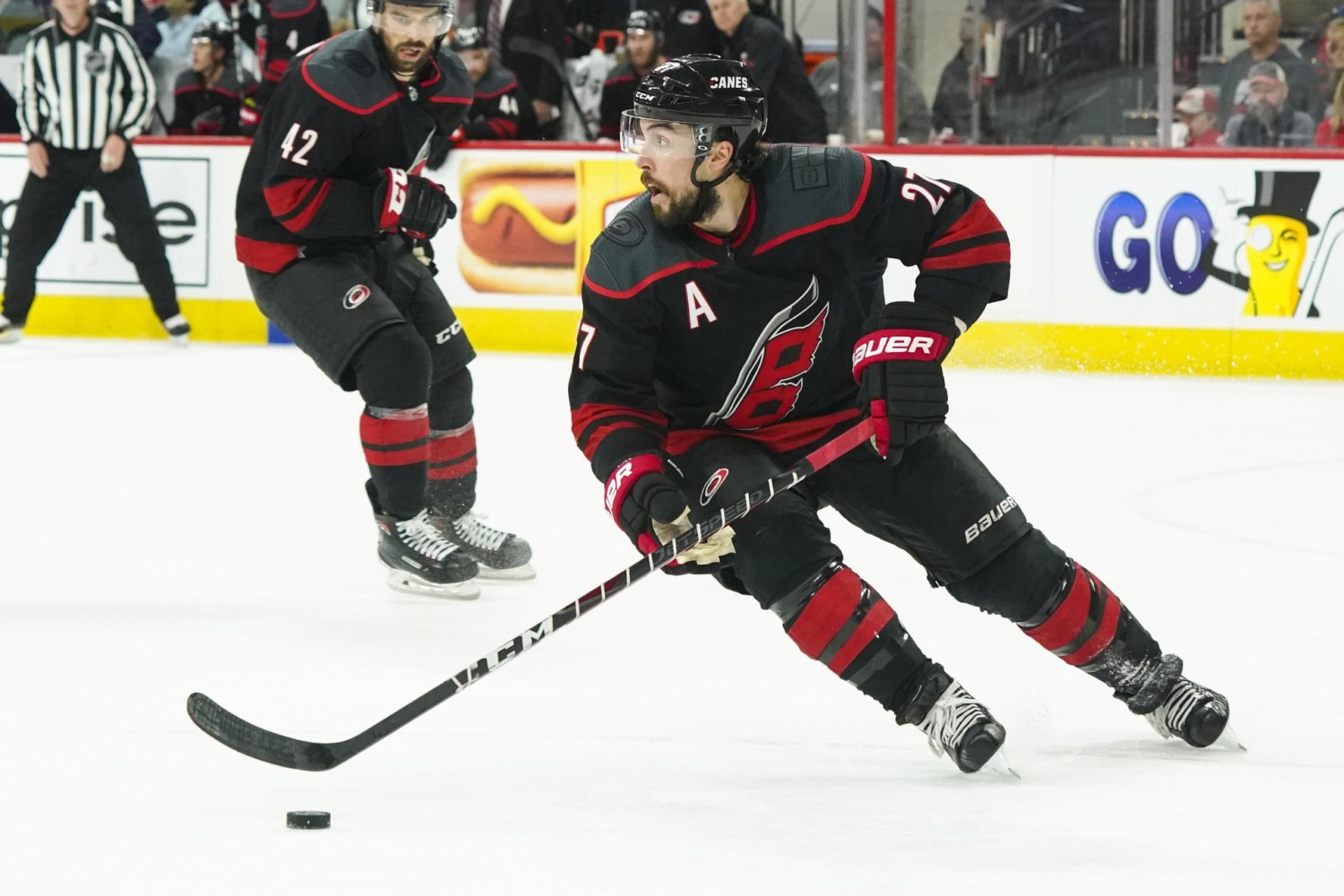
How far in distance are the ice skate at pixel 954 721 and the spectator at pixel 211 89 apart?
6.72 meters

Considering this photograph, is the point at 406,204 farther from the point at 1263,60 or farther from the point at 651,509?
the point at 1263,60

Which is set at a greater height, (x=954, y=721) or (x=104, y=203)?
(x=104, y=203)

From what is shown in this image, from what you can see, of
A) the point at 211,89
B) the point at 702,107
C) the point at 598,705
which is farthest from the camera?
the point at 211,89

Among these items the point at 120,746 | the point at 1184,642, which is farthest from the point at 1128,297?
the point at 120,746

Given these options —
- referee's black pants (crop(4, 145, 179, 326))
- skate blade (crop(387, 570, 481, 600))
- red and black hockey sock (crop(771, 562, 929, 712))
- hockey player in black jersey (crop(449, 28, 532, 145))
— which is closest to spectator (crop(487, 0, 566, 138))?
hockey player in black jersey (crop(449, 28, 532, 145))

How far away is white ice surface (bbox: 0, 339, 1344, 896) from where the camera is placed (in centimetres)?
227

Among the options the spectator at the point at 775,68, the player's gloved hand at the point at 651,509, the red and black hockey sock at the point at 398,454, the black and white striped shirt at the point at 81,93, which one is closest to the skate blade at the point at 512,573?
the red and black hockey sock at the point at 398,454

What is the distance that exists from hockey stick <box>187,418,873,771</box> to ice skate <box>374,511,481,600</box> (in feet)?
4.04

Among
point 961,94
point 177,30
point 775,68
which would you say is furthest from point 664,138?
point 177,30

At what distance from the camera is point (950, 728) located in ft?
8.40

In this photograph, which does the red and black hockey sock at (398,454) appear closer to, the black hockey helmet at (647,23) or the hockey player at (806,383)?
the hockey player at (806,383)

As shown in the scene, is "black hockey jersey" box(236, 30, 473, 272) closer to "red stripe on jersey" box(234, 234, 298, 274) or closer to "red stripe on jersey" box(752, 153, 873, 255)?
"red stripe on jersey" box(234, 234, 298, 274)

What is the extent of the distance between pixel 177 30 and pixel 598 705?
7052 millimetres

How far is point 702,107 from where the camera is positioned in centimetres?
267
